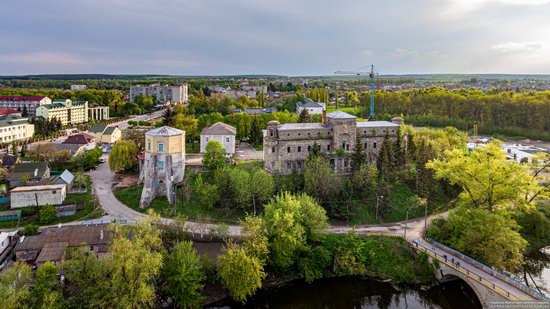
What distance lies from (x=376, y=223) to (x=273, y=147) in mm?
14073

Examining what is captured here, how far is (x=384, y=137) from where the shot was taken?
46594 mm

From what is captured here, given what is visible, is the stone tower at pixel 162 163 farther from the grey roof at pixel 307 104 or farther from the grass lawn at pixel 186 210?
the grey roof at pixel 307 104

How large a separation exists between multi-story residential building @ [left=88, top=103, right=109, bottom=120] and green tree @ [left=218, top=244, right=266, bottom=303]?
80580 mm

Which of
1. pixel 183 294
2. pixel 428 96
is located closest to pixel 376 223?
pixel 183 294

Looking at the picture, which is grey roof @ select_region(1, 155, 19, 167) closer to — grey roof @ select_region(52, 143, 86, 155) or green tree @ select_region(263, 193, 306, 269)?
grey roof @ select_region(52, 143, 86, 155)

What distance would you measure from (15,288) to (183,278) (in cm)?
879

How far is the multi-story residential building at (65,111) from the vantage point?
8206 cm

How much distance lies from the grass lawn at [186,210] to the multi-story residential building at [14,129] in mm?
39068

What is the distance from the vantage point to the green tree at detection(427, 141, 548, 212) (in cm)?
3167

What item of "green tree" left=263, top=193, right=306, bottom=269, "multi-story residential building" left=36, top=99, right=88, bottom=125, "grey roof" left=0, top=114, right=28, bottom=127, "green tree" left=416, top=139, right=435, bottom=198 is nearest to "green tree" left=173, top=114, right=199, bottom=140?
"green tree" left=263, top=193, right=306, bottom=269

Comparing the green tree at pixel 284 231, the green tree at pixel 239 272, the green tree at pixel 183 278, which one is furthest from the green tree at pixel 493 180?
the green tree at pixel 183 278

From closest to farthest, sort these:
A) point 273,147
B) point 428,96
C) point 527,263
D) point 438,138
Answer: point 527,263 → point 273,147 → point 438,138 → point 428,96

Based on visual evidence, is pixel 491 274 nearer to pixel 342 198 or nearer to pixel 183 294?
pixel 342 198

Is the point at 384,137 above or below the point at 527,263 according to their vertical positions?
above
